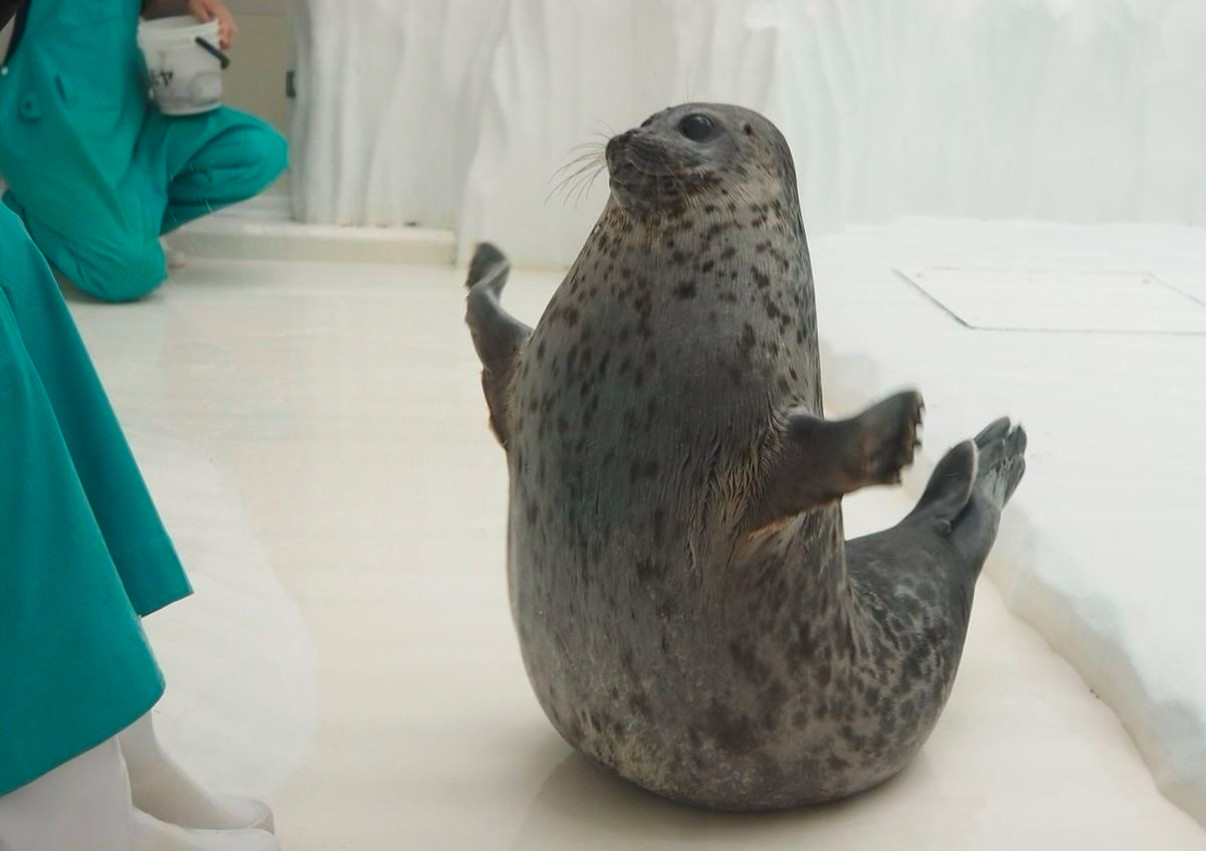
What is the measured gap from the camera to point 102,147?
414cm

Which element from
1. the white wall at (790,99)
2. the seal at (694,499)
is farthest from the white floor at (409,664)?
the white wall at (790,99)

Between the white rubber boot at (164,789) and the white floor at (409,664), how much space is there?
0.17 metres

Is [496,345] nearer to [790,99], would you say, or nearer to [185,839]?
[185,839]

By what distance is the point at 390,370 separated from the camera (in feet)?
11.7

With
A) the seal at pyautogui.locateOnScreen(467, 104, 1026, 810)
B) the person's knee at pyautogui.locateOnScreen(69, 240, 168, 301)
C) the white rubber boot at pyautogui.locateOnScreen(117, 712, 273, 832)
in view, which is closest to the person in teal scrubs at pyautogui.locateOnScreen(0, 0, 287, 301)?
the person's knee at pyautogui.locateOnScreen(69, 240, 168, 301)

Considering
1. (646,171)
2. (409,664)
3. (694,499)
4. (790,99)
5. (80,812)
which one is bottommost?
(409,664)

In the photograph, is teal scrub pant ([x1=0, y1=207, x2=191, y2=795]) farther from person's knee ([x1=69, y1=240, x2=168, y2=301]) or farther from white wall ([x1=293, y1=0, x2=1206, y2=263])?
white wall ([x1=293, y1=0, x2=1206, y2=263])

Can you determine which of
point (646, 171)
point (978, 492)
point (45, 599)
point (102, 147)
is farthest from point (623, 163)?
point (102, 147)

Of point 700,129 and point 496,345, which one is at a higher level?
point 700,129

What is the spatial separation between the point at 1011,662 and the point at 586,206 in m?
2.69

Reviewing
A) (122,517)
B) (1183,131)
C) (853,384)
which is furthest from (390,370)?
(1183,131)

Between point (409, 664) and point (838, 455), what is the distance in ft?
3.16

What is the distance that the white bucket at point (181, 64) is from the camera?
410 centimetres

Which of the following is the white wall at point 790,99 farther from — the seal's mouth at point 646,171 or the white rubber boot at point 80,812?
the white rubber boot at point 80,812
